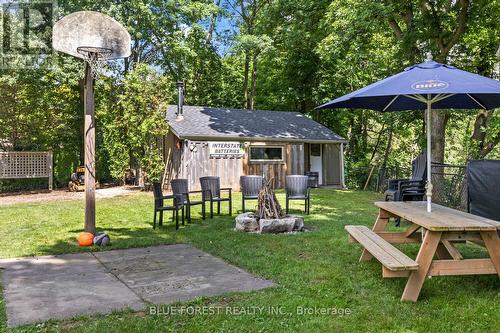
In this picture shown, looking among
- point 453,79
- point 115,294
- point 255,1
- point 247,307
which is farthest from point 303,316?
point 255,1

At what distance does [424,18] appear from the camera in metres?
11.1

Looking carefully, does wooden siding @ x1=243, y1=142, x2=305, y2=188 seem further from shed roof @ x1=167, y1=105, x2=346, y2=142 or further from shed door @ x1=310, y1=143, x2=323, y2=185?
shed door @ x1=310, y1=143, x2=323, y2=185

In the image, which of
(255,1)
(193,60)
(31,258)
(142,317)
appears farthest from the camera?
(255,1)

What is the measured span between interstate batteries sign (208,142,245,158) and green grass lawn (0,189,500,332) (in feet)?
24.5

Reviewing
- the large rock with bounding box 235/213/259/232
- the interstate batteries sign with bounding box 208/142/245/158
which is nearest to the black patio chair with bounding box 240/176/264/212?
the large rock with bounding box 235/213/259/232

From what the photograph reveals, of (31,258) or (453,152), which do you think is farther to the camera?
(453,152)

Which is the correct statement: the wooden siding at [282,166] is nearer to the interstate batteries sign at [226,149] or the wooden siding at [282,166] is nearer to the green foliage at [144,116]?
the interstate batteries sign at [226,149]

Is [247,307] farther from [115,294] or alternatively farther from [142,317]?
[115,294]

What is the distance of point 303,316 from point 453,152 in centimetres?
2604

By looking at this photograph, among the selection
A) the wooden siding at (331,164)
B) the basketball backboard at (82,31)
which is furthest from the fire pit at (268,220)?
the wooden siding at (331,164)

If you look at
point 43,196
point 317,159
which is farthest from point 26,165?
point 317,159

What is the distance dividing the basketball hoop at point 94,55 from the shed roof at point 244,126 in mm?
7771

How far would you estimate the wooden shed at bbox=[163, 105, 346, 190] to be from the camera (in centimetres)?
1529

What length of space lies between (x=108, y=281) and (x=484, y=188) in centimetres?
446
